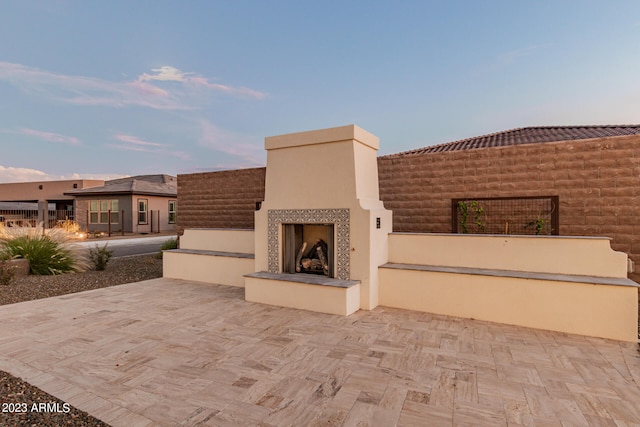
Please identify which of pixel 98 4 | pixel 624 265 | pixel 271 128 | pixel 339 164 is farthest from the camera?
pixel 271 128

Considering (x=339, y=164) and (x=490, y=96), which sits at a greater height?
(x=490, y=96)

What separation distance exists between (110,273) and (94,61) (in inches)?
274

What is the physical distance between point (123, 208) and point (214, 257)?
584 inches

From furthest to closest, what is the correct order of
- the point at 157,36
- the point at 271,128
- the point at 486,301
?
the point at 271,128, the point at 157,36, the point at 486,301

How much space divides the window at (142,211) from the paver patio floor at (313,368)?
15008mm

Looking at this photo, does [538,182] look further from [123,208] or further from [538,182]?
[123,208]

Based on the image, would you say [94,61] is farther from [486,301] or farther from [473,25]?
Answer: [486,301]

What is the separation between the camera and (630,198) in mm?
4945

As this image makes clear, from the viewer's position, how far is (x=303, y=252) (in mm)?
5605


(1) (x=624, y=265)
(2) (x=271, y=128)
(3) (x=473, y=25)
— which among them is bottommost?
(1) (x=624, y=265)

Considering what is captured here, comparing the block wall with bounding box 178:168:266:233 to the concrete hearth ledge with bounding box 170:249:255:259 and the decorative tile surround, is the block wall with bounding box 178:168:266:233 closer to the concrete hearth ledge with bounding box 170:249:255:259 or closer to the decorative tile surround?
the concrete hearth ledge with bounding box 170:249:255:259

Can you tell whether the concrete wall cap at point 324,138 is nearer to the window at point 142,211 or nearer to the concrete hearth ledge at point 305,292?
the concrete hearth ledge at point 305,292

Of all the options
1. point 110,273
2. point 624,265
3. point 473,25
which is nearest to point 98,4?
point 110,273

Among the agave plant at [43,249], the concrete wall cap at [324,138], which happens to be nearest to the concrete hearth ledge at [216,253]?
the concrete wall cap at [324,138]
